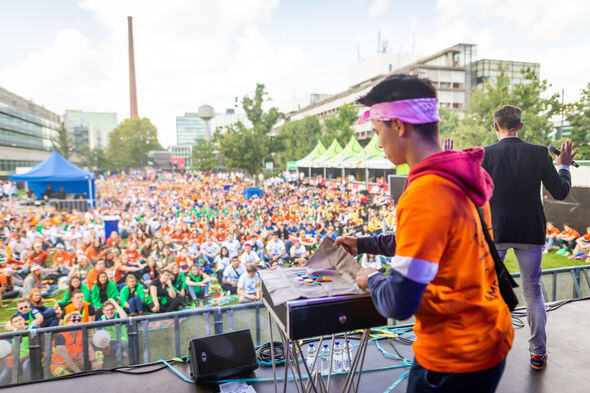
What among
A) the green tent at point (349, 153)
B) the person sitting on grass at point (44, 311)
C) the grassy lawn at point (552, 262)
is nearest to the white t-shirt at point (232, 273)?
the person sitting on grass at point (44, 311)

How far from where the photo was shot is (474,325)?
1240 mm

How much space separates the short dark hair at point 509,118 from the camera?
8.27 ft

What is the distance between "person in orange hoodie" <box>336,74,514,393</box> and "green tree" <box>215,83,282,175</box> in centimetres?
2597

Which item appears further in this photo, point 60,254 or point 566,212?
point 566,212

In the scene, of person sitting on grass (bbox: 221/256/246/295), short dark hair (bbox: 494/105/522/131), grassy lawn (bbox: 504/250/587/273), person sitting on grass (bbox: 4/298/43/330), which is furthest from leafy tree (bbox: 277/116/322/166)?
short dark hair (bbox: 494/105/522/131)

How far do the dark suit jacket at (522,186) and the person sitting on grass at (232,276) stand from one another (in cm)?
621

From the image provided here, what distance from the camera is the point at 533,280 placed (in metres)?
2.59

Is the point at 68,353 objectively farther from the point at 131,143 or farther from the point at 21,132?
the point at 131,143

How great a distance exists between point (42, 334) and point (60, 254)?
6.89m

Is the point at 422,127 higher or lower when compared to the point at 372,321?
higher

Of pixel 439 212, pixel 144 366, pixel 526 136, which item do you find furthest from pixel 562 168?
pixel 526 136

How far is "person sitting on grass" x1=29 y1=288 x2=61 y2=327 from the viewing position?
5.49 m

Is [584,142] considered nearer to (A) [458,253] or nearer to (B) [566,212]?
(B) [566,212]

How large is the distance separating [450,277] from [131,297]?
6269 mm
